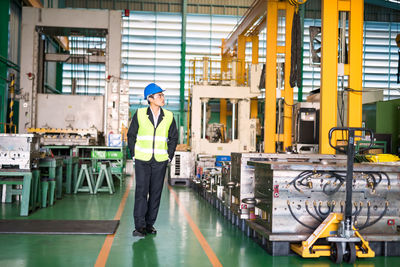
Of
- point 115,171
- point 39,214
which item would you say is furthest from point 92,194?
point 39,214

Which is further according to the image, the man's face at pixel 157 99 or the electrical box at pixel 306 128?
the electrical box at pixel 306 128

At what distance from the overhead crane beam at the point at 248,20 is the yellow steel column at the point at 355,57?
4.66 metres

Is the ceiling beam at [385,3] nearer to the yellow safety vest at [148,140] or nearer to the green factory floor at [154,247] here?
the green factory floor at [154,247]

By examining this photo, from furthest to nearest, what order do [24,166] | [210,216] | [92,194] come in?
1. [92,194]
2. [210,216]
3. [24,166]

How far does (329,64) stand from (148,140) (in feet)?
12.1

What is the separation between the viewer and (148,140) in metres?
5.09

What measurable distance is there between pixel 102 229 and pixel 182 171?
6.26 meters

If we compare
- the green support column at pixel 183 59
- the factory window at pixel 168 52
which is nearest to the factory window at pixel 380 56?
the factory window at pixel 168 52

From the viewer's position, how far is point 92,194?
8977mm

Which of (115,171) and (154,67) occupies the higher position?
(154,67)

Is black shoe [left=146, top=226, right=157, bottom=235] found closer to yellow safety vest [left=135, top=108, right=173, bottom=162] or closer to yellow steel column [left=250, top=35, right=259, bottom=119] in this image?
yellow safety vest [left=135, top=108, right=173, bottom=162]

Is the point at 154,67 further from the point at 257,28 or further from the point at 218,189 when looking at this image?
the point at 218,189

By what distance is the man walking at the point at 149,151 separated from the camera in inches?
201

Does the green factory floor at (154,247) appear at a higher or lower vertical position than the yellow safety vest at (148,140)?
lower
